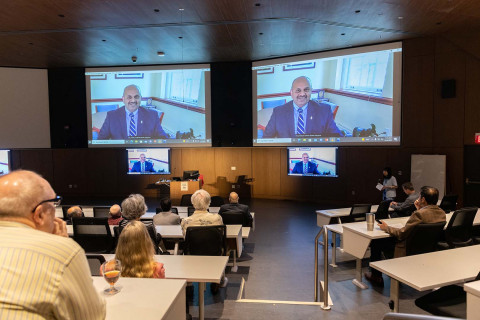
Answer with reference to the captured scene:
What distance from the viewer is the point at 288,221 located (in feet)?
25.1

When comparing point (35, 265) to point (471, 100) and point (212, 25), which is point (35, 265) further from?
point (471, 100)

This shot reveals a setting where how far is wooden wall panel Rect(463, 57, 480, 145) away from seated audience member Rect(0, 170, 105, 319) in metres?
8.59

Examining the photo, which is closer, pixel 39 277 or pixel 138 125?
pixel 39 277

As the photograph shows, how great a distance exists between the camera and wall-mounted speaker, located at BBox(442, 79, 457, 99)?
765cm

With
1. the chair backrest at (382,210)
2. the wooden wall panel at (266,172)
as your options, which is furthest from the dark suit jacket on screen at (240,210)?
the wooden wall panel at (266,172)

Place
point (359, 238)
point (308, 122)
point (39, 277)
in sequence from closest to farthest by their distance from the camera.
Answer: point (39, 277) < point (359, 238) < point (308, 122)

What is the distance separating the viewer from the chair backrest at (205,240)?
3559 mm

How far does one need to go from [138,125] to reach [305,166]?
556cm

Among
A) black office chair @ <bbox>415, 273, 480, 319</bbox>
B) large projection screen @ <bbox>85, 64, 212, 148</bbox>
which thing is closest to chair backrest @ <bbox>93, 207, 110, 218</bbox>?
black office chair @ <bbox>415, 273, 480, 319</bbox>

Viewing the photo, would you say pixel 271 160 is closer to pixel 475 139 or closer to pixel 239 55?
pixel 239 55

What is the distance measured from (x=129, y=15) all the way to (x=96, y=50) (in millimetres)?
3202

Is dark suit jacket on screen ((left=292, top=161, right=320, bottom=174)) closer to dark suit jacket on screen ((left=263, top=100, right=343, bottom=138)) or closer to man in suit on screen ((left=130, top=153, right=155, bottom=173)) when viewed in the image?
dark suit jacket on screen ((left=263, top=100, right=343, bottom=138))

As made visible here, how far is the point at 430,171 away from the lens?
7914 mm

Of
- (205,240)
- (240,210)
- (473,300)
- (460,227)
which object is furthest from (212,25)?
(473,300)
